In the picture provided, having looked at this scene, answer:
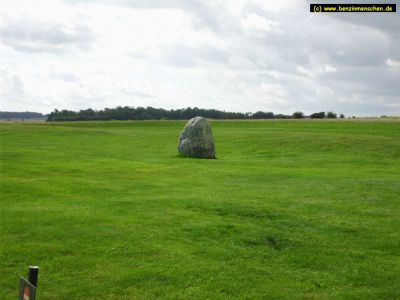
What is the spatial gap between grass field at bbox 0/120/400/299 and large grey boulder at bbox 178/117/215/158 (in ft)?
38.8

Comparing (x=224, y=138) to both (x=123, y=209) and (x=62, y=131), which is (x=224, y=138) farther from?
(x=123, y=209)

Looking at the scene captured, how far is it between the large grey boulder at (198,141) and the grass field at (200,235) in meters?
11.8

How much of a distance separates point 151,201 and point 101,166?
12299 millimetres

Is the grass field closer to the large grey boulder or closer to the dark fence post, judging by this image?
the dark fence post

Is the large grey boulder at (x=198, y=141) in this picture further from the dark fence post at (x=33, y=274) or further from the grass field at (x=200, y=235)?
the dark fence post at (x=33, y=274)

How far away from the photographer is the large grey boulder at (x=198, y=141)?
38438mm

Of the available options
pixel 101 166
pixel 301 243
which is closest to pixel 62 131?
pixel 101 166

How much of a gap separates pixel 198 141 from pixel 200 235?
24.5m

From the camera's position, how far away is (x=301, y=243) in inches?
541

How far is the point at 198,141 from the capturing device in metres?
38.5

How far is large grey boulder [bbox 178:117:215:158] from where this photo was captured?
38438 millimetres

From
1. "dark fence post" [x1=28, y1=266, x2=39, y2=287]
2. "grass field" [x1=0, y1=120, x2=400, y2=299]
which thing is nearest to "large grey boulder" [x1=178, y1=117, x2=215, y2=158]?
"grass field" [x1=0, y1=120, x2=400, y2=299]

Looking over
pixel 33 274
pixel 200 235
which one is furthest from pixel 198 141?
pixel 33 274

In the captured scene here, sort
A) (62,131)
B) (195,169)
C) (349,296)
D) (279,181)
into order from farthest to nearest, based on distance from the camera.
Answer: (62,131) → (195,169) → (279,181) → (349,296)
